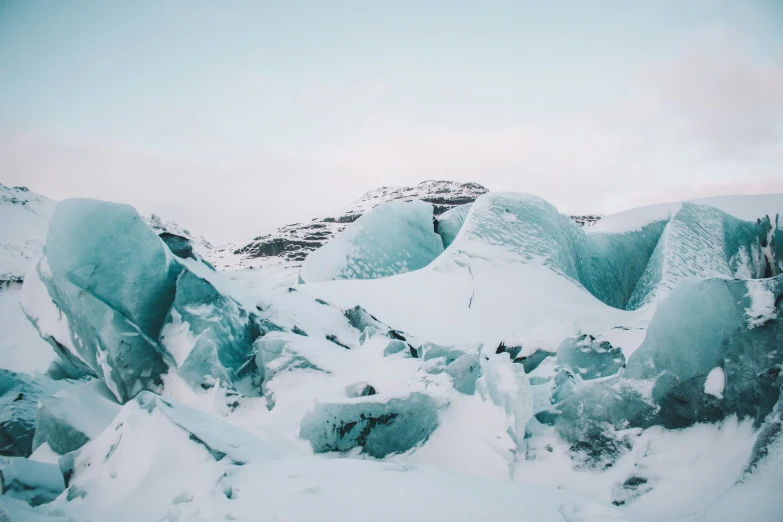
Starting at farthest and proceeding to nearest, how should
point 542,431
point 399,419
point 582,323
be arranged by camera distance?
point 582,323, point 542,431, point 399,419

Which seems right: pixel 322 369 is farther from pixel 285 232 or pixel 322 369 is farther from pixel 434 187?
pixel 434 187

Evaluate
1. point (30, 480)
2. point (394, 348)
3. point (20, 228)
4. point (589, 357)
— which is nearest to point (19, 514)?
point (30, 480)

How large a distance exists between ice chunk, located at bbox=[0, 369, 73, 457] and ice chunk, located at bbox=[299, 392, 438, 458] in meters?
3.50

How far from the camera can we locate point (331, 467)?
2521 millimetres

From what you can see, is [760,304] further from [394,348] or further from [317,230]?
[317,230]

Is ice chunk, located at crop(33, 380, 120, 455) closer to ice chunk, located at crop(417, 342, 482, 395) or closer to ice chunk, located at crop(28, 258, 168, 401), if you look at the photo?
ice chunk, located at crop(28, 258, 168, 401)

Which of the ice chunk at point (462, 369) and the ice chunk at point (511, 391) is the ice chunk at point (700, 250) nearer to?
the ice chunk at point (511, 391)

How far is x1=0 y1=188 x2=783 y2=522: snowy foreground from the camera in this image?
2234 mm

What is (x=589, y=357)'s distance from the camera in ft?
15.2

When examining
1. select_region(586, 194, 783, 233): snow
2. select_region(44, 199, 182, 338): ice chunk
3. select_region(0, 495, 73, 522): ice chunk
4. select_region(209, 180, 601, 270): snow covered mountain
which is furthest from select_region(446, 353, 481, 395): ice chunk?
select_region(209, 180, 601, 270): snow covered mountain

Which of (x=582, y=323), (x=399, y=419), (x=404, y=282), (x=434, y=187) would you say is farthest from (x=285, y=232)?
(x=399, y=419)

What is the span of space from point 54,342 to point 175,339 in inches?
75.8

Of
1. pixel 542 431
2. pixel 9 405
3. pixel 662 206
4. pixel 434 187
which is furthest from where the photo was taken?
pixel 434 187

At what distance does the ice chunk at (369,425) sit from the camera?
308 centimetres
